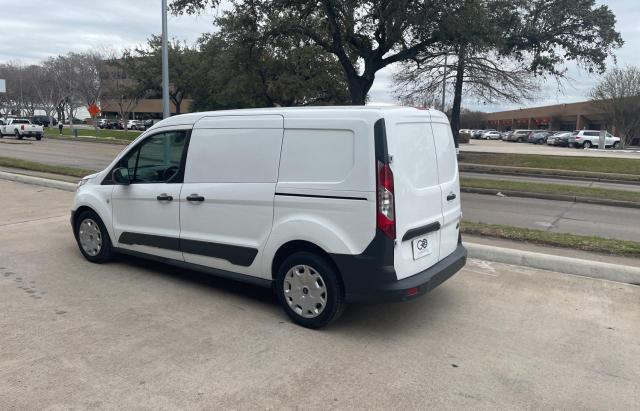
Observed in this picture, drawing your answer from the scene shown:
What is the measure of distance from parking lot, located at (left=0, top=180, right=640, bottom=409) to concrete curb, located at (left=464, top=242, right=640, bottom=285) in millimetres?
163

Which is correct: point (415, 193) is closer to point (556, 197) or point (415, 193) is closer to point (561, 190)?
point (556, 197)

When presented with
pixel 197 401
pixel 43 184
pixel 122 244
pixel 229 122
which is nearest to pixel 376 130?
pixel 229 122

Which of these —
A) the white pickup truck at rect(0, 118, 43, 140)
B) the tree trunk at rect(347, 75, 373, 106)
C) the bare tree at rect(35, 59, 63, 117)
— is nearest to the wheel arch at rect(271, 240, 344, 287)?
the tree trunk at rect(347, 75, 373, 106)

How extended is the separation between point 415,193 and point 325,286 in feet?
3.43

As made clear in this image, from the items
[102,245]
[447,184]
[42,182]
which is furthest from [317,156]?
[42,182]

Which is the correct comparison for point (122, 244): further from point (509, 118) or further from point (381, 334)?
point (509, 118)

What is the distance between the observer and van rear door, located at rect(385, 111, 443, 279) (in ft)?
12.9

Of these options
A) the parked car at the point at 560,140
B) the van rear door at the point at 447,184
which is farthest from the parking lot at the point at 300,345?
the parked car at the point at 560,140

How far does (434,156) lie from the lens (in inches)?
177

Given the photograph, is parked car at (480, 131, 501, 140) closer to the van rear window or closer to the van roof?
the van roof

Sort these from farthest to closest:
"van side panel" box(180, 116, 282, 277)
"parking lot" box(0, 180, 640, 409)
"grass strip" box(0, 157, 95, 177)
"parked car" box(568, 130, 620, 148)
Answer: "parked car" box(568, 130, 620, 148) < "grass strip" box(0, 157, 95, 177) < "van side panel" box(180, 116, 282, 277) < "parking lot" box(0, 180, 640, 409)

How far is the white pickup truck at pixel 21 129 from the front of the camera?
38.9 metres

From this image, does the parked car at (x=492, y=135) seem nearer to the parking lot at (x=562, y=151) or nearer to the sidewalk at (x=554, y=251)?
the parking lot at (x=562, y=151)

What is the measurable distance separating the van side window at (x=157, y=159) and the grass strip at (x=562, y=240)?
4.49 meters
